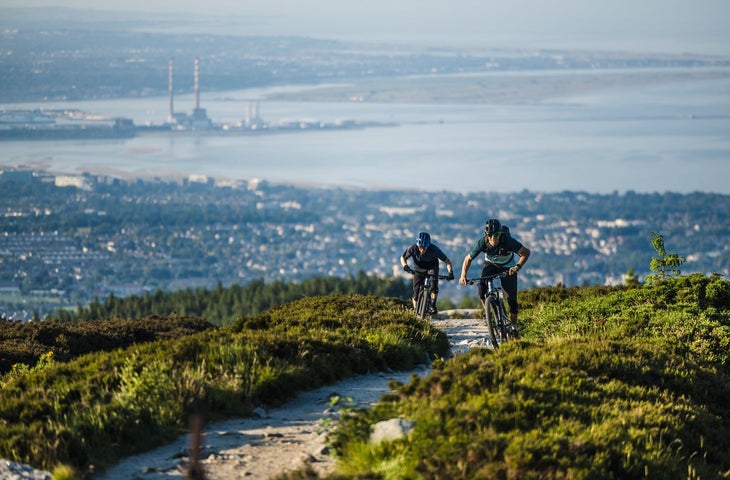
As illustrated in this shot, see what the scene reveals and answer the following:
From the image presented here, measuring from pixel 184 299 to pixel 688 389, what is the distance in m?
48.9

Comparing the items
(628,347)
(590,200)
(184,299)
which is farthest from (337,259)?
(628,347)

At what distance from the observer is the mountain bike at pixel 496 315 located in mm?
13094

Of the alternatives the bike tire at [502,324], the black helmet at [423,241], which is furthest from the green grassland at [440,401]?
the black helmet at [423,241]

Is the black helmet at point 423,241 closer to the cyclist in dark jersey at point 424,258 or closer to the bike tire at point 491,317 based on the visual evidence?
the cyclist in dark jersey at point 424,258

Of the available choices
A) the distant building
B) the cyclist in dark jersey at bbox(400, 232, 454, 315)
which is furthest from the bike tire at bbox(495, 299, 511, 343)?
the distant building

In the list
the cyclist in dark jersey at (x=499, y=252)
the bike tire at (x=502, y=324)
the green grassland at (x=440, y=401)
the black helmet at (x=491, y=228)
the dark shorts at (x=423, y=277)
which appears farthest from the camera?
the dark shorts at (x=423, y=277)

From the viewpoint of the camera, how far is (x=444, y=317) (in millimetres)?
19969

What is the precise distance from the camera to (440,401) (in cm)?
766

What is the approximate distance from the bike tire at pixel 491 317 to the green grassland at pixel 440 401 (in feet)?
2.67

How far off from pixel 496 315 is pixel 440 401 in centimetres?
570

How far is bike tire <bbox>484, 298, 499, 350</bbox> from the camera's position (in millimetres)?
13023

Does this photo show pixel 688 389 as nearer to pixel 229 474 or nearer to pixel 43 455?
pixel 229 474

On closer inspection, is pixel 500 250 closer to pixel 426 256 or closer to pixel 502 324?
pixel 502 324

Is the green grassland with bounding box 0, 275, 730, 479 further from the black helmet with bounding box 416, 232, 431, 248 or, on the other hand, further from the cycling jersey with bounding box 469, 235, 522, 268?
the black helmet with bounding box 416, 232, 431, 248
